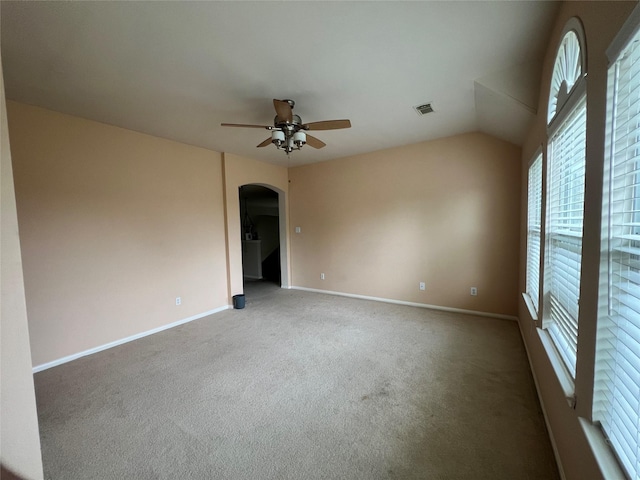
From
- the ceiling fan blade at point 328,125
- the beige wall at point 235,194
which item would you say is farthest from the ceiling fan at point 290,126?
the beige wall at point 235,194

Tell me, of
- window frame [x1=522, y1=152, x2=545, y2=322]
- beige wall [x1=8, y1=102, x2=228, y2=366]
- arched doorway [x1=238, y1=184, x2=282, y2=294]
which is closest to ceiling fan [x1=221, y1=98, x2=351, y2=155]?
beige wall [x1=8, y1=102, x2=228, y2=366]

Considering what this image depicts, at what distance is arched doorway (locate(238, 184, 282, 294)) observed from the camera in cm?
696

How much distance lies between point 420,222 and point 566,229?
8.40 ft

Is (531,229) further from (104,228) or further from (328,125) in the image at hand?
(104,228)

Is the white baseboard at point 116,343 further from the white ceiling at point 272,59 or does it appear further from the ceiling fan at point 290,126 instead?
the ceiling fan at point 290,126

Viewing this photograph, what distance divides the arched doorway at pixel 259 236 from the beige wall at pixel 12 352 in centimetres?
529

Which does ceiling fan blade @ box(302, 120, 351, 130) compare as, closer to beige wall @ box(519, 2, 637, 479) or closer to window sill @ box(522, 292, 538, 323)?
beige wall @ box(519, 2, 637, 479)

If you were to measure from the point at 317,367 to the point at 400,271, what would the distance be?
239 centimetres

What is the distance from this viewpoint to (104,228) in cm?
307

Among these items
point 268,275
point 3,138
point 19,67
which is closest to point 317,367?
point 3,138

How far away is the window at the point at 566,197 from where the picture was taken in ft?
4.37

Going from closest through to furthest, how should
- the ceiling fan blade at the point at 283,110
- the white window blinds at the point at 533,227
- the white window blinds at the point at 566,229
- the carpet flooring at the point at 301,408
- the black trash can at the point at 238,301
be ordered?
the white window blinds at the point at 566,229
the carpet flooring at the point at 301,408
the ceiling fan blade at the point at 283,110
the white window blinds at the point at 533,227
the black trash can at the point at 238,301

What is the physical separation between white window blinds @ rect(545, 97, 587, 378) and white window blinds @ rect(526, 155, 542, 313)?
629 mm

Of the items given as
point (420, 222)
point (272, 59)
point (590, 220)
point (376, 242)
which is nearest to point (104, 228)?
point (272, 59)
